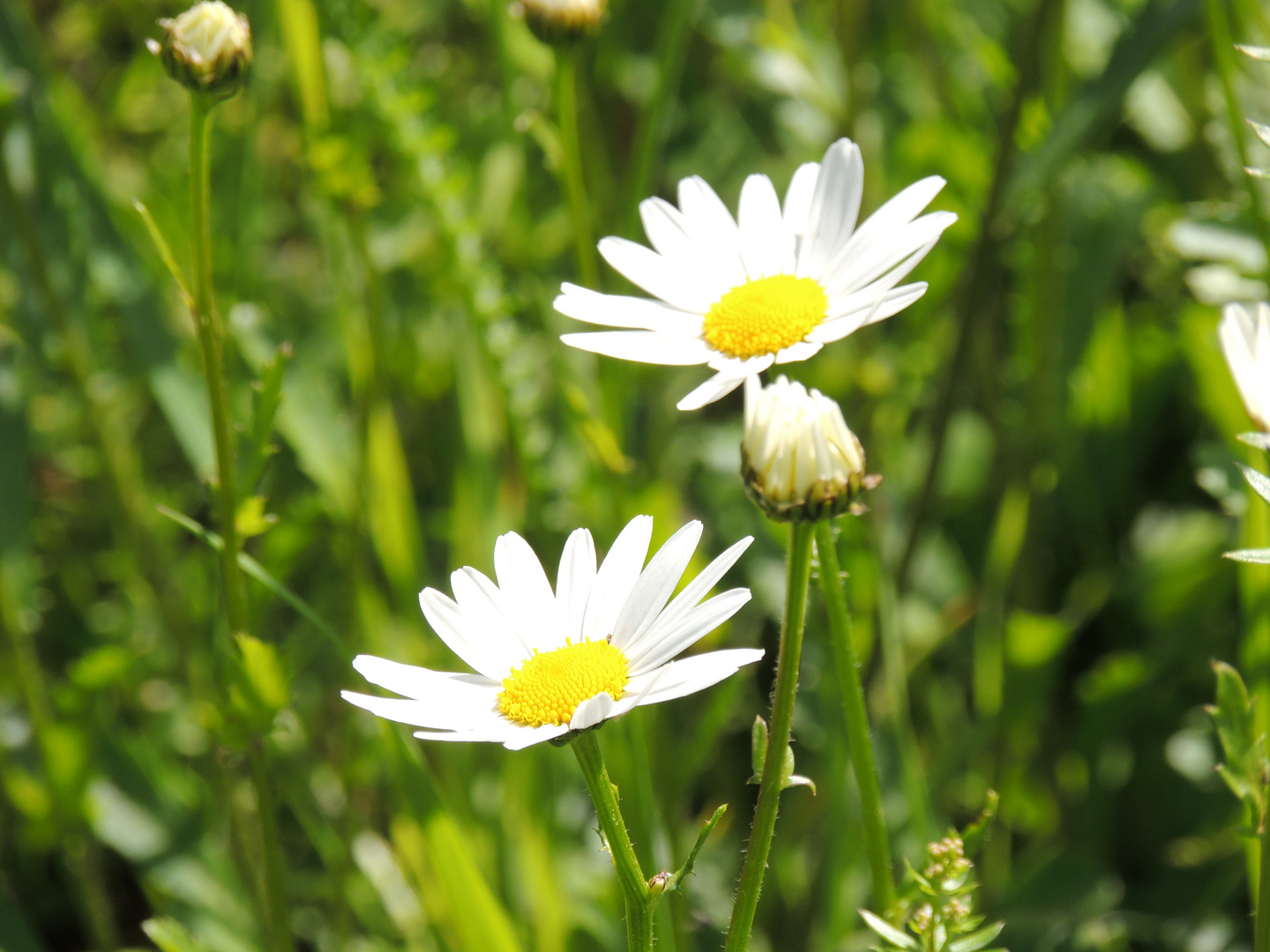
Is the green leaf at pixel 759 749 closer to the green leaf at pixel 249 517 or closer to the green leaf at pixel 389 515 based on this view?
the green leaf at pixel 249 517

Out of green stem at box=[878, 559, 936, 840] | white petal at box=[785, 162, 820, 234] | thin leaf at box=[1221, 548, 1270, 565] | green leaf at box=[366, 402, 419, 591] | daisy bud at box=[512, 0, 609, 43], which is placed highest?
daisy bud at box=[512, 0, 609, 43]

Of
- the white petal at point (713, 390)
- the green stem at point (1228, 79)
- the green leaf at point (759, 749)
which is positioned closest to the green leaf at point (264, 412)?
the white petal at point (713, 390)

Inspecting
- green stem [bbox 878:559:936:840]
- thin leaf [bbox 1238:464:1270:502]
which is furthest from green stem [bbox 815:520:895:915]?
green stem [bbox 878:559:936:840]

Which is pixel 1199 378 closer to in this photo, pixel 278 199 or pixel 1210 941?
pixel 1210 941

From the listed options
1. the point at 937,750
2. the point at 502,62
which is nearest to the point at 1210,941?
the point at 937,750

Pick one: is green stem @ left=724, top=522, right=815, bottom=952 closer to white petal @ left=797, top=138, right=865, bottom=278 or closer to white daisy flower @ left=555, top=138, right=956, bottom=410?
white daisy flower @ left=555, top=138, right=956, bottom=410

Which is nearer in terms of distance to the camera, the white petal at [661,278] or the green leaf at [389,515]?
the white petal at [661,278]

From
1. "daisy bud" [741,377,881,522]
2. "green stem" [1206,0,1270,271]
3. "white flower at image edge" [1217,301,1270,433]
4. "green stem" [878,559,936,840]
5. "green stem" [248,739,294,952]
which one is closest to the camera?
"daisy bud" [741,377,881,522]
